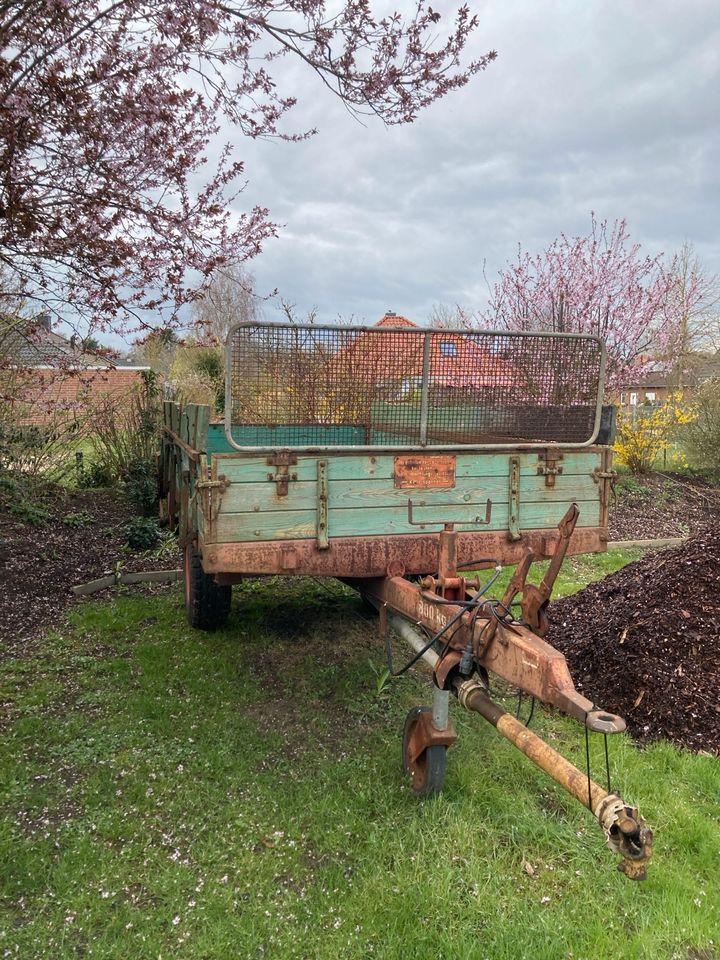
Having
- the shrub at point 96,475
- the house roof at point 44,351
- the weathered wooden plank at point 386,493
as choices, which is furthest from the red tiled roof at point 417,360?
the shrub at point 96,475

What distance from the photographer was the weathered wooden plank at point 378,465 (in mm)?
3043

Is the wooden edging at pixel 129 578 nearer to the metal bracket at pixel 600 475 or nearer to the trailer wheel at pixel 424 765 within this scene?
the trailer wheel at pixel 424 765

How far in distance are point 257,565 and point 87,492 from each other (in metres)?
6.65

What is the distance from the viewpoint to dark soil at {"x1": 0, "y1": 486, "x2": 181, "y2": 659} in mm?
5141

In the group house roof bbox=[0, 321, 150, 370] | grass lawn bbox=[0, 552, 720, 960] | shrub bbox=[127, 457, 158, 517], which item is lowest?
grass lawn bbox=[0, 552, 720, 960]

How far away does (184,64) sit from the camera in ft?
16.1

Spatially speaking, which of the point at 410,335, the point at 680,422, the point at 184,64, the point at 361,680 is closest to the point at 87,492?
the point at 184,64

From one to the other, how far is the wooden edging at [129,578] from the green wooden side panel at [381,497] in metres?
3.28

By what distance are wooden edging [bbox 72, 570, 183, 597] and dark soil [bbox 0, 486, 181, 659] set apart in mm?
118

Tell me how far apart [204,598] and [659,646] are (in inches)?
113

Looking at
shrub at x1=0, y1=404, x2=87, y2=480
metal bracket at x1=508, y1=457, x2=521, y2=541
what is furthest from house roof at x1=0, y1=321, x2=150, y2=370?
metal bracket at x1=508, y1=457, x2=521, y2=541

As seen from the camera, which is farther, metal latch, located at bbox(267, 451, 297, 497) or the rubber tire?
the rubber tire

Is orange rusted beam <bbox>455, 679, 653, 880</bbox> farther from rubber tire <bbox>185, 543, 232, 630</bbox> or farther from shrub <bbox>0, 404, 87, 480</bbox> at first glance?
shrub <bbox>0, 404, 87, 480</bbox>

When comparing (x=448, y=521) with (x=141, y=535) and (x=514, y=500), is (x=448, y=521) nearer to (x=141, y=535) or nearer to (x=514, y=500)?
(x=514, y=500)
